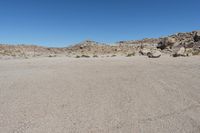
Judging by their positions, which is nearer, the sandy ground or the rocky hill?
the sandy ground

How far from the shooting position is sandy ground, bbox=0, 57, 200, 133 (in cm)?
325

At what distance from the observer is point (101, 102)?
418 centimetres

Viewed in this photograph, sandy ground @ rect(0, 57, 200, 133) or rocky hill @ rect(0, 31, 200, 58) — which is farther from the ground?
rocky hill @ rect(0, 31, 200, 58)

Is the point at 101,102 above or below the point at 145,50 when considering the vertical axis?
below

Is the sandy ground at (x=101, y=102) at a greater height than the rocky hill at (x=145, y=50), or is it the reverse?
A: the rocky hill at (x=145, y=50)

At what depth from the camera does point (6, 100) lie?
13.8ft

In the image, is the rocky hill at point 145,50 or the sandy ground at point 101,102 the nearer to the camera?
the sandy ground at point 101,102

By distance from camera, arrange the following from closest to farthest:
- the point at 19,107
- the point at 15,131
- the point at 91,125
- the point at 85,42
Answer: the point at 15,131 → the point at 91,125 → the point at 19,107 → the point at 85,42

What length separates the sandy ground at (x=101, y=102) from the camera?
3248mm

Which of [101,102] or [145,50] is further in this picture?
[145,50]

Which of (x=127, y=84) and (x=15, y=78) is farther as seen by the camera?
(x=15, y=78)

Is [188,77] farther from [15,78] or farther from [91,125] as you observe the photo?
[15,78]

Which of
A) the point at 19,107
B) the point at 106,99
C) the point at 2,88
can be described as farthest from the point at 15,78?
the point at 106,99

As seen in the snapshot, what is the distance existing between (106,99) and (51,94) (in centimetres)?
113
